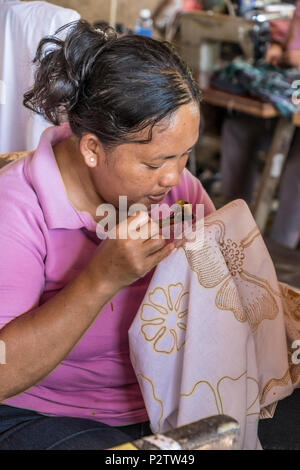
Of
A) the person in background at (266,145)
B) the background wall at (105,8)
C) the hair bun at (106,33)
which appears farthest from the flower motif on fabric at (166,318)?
the background wall at (105,8)

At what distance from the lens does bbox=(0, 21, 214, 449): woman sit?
3.49 feet

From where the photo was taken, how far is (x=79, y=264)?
4.10ft

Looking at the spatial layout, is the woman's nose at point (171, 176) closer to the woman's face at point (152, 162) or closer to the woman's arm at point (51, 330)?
the woman's face at point (152, 162)

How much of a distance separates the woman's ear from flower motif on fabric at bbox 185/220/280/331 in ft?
0.81

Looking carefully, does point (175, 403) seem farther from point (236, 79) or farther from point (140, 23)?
point (140, 23)

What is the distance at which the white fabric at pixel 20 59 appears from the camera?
195 cm

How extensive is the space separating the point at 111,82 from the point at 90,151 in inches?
5.5

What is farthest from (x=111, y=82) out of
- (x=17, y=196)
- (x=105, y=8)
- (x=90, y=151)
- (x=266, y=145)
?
(x=105, y=8)

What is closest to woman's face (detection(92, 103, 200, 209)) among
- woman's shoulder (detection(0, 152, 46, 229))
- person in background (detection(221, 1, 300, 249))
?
woman's shoulder (detection(0, 152, 46, 229))

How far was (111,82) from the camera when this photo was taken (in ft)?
3.77

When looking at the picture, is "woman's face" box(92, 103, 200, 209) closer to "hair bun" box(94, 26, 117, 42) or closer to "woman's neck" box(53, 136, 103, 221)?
"woman's neck" box(53, 136, 103, 221)

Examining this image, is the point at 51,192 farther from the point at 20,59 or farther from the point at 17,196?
the point at 20,59

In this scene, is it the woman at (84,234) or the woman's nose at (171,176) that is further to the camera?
the woman's nose at (171,176)
